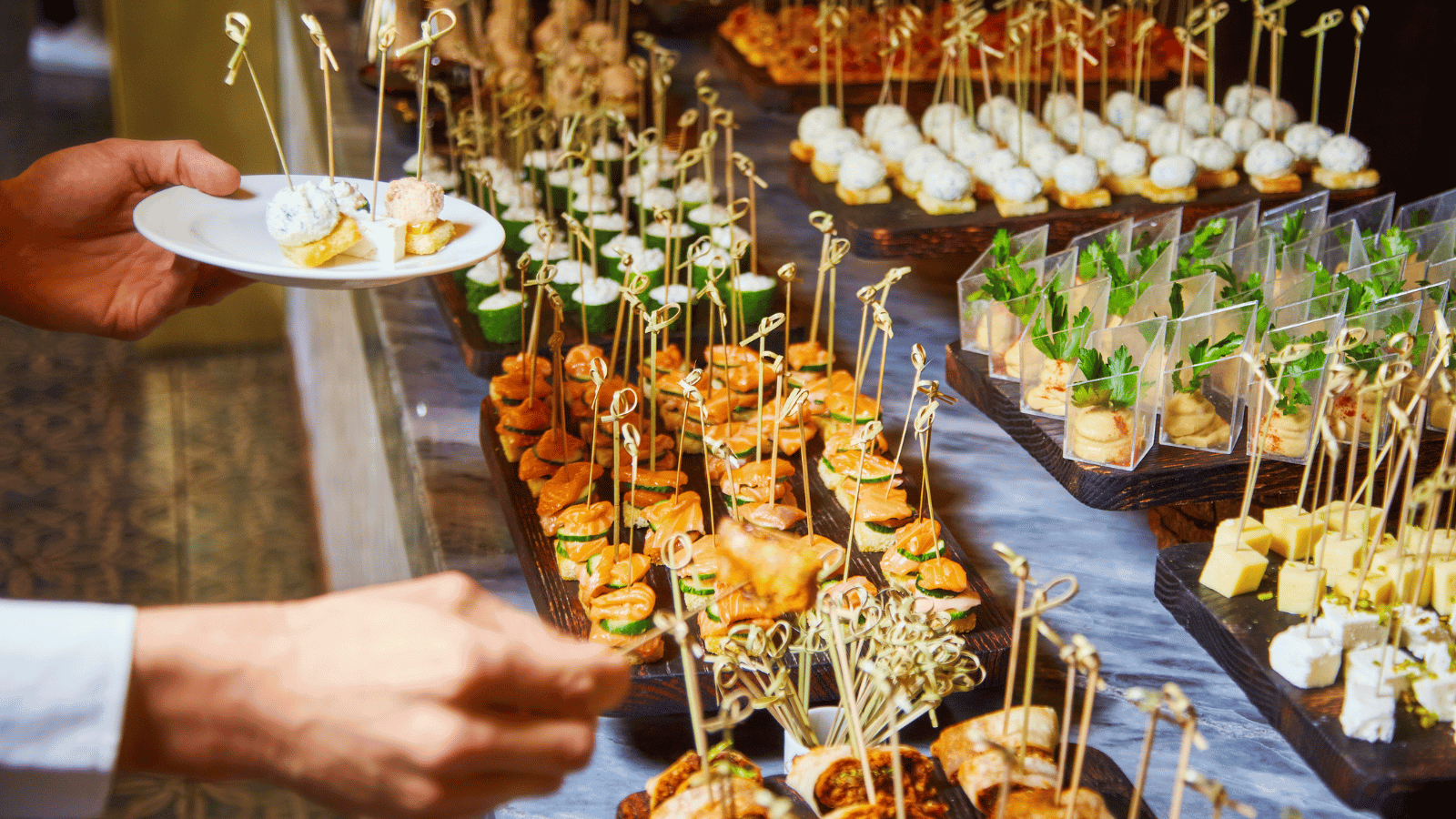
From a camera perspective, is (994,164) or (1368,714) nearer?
(1368,714)

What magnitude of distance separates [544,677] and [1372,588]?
0.98m

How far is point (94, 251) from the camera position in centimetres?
157

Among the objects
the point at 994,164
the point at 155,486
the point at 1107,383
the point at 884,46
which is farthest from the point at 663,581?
the point at 155,486

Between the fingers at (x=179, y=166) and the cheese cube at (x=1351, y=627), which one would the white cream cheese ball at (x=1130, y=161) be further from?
the fingers at (x=179, y=166)

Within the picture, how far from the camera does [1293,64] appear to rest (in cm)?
314

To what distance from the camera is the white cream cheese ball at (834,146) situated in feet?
8.13

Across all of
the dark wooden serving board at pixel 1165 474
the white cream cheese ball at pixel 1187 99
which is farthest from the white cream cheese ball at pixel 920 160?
the dark wooden serving board at pixel 1165 474

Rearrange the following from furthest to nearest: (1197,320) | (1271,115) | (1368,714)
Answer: (1271,115), (1197,320), (1368,714)

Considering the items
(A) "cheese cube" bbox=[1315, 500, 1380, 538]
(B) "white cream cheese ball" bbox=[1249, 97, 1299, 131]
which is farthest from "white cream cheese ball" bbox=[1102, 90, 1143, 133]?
(A) "cheese cube" bbox=[1315, 500, 1380, 538]

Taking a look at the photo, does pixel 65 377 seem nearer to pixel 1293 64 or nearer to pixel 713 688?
pixel 713 688

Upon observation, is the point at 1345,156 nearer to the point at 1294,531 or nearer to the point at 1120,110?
the point at 1120,110

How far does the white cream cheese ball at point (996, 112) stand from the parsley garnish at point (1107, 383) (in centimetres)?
128

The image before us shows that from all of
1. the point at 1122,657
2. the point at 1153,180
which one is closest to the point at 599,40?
the point at 1153,180

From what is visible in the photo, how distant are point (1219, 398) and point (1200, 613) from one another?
0.36 meters
